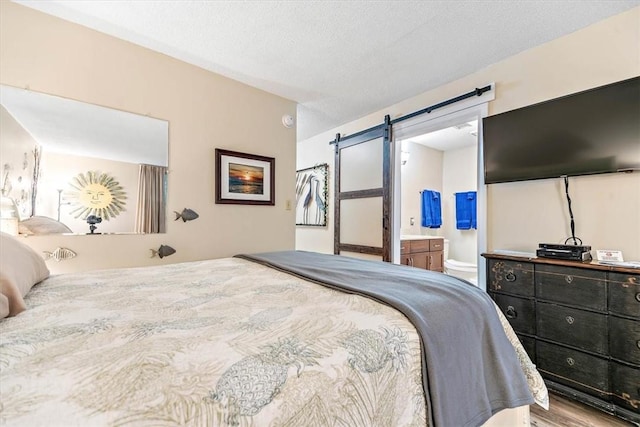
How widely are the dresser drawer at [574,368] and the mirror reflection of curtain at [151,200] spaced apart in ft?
9.57

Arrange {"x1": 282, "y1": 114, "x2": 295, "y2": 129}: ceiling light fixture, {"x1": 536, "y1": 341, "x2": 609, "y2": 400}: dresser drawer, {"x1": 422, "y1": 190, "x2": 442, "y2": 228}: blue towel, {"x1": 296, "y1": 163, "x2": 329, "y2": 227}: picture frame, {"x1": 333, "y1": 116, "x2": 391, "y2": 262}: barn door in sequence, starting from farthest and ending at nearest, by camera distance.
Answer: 1. {"x1": 422, "y1": 190, "x2": 442, "y2": 228}: blue towel
2. {"x1": 296, "y1": 163, "x2": 329, "y2": 227}: picture frame
3. {"x1": 333, "y1": 116, "x2": 391, "y2": 262}: barn door
4. {"x1": 282, "y1": 114, "x2": 295, "y2": 129}: ceiling light fixture
5. {"x1": 536, "y1": 341, "x2": 609, "y2": 400}: dresser drawer

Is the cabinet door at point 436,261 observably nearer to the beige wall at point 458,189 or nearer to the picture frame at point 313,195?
the beige wall at point 458,189

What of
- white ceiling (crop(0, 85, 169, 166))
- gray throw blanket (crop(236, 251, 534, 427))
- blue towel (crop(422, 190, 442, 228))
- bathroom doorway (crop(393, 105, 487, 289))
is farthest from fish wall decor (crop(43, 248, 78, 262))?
blue towel (crop(422, 190, 442, 228))

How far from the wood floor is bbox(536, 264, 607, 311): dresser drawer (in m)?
0.61

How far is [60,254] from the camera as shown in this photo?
1.92m

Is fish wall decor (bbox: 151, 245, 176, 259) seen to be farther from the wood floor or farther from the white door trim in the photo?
the wood floor

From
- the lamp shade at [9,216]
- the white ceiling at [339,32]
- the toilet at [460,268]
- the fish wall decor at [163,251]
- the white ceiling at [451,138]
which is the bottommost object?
the toilet at [460,268]

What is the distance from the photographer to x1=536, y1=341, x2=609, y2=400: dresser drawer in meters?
1.61

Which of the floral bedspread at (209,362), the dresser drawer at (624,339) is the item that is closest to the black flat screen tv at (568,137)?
the dresser drawer at (624,339)

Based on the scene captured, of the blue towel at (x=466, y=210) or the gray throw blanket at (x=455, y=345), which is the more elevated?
the blue towel at (x=466, y=210)

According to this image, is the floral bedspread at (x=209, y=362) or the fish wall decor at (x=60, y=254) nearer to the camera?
the floral bedspread at (x=209, y=362)

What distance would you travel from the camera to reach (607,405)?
1566 mm

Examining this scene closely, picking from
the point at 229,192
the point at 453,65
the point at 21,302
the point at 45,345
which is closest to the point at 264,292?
the point at 45,345

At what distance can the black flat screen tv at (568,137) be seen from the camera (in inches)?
67.5
